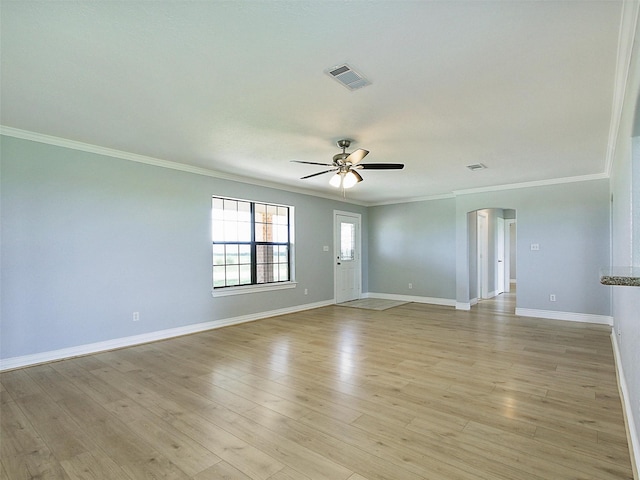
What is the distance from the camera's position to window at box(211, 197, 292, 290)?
554 centimetres

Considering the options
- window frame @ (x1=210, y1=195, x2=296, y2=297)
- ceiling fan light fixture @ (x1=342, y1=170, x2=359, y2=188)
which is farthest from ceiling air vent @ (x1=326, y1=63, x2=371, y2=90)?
window frame @ (x1=210, y1=195, x2=296, y2=297)

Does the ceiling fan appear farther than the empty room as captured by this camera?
Yes

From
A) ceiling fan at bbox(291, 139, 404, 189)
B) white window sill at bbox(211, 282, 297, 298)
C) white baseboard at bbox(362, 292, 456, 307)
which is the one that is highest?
ceiling fan at bbox(291, 139, 404, 189)

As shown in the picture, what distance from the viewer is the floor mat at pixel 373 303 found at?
7.19 m

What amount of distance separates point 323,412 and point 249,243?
12.8 feet

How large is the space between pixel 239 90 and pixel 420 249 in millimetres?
6160

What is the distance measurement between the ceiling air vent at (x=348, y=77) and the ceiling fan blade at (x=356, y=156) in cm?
96

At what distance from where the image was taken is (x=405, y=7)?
1.73 m

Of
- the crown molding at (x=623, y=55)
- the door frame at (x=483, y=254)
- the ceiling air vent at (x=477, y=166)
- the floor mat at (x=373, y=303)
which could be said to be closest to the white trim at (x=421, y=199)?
the door frame at (x=483, y=254)

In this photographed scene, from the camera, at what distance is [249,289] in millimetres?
5859

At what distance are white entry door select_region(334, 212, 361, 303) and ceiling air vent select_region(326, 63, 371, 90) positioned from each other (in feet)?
17.2

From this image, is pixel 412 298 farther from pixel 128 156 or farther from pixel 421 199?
pixel 128 156

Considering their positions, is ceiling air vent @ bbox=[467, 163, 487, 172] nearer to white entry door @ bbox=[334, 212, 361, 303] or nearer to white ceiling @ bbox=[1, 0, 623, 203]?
white ceiling @ bbox=[1, 0, 623, 203]

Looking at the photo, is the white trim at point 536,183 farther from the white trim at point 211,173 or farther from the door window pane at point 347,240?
the door window pane at point 347,240
